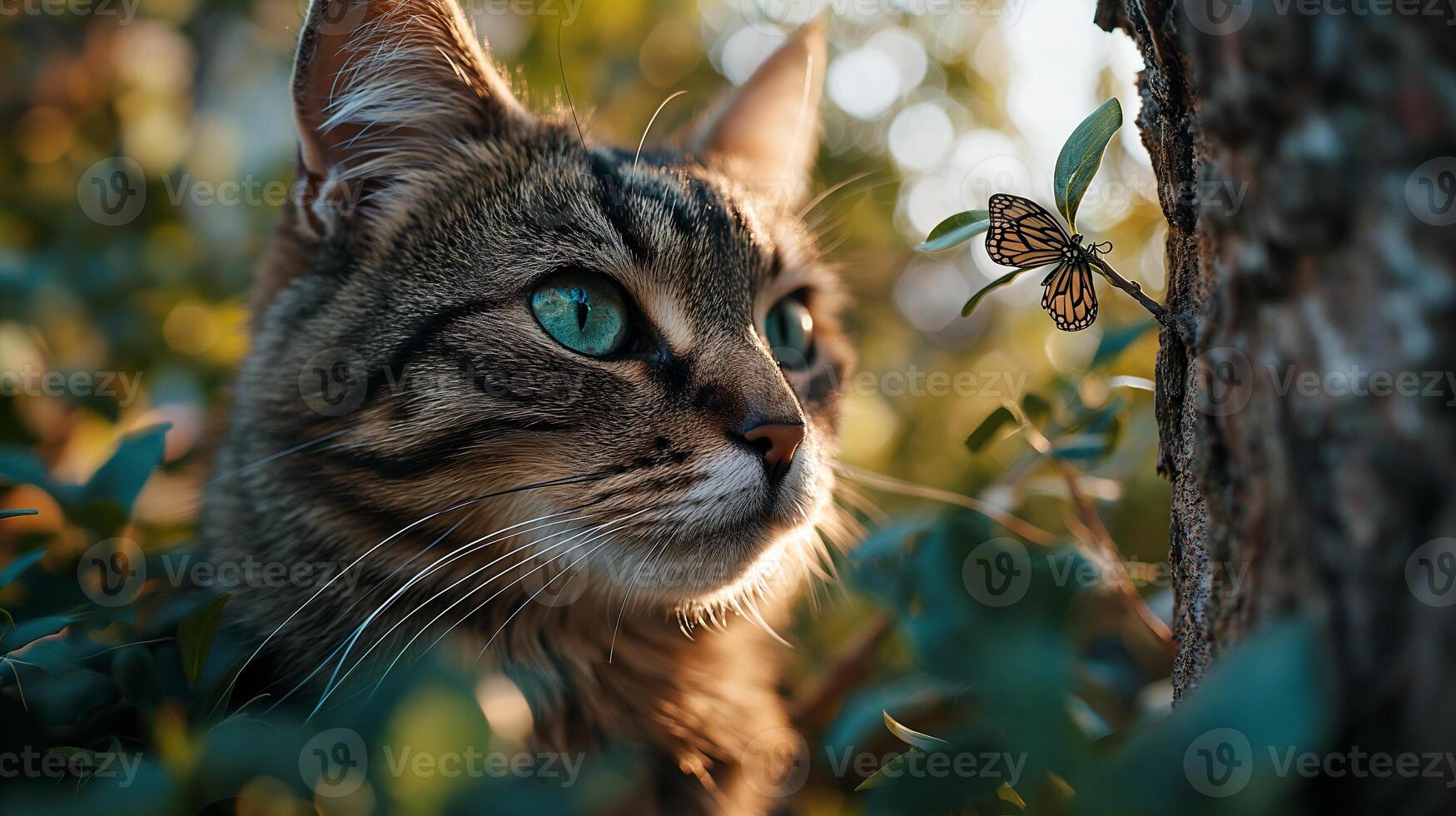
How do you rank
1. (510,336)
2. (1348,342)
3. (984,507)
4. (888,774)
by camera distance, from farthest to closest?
(984,507)
(510,336)
(888,774)
(1348,342)

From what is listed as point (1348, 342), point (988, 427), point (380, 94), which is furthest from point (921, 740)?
point (380, 94)

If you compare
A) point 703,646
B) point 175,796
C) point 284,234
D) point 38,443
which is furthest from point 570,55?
point 175,796

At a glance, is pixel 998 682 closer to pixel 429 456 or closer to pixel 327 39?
pixel 429 456

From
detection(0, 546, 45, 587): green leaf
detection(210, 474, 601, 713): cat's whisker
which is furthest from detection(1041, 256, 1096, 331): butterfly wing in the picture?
detection(0, 546, 45, 587): green leaf

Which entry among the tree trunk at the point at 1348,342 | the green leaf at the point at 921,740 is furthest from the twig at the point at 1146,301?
the green leaf at the point at 921,740

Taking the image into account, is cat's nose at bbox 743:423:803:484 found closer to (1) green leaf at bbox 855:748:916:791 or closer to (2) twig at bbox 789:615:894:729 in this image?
(1) green leaf at bbox 855:748:916:791

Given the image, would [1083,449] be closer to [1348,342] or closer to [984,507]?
[984,507]

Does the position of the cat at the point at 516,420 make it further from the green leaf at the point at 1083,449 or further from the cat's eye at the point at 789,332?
the green leaf at the point at 1083,449
